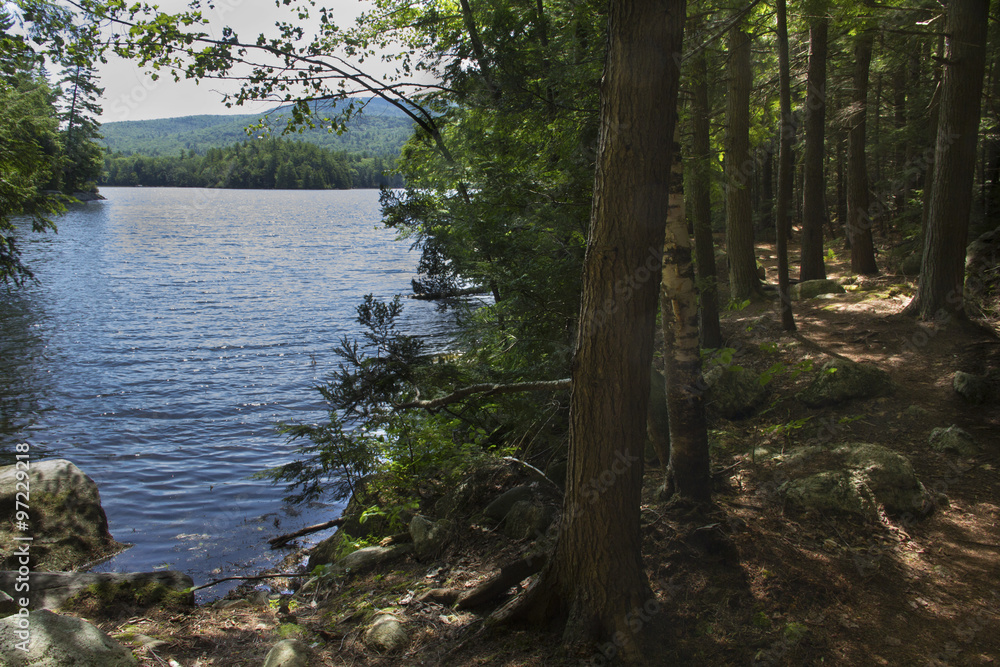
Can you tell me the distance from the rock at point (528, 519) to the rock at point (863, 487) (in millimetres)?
2152

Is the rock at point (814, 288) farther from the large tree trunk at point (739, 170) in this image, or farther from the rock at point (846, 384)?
the rock at point (846, 384)

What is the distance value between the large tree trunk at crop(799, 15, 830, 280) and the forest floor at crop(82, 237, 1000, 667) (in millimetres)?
5684

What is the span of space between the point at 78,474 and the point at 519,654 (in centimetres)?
774

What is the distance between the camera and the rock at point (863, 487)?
494 centimetres

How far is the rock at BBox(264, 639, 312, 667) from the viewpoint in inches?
154

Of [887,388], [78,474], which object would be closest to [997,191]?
[887,388]

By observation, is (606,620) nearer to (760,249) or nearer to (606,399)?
(606,399)

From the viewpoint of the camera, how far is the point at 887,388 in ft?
23.3

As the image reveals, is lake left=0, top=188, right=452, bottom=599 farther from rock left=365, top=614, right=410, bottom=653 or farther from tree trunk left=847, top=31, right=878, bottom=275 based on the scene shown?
tree trunk left=847, top=31, right=878, bottom=275

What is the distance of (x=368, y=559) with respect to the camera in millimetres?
5984

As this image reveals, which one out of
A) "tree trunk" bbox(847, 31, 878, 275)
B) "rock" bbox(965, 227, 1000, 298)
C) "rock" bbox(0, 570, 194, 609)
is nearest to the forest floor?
"rock" bbox(0, 570, 194, 609)

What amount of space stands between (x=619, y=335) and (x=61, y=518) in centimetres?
830

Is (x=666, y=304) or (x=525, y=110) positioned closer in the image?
(x=666, y=304)

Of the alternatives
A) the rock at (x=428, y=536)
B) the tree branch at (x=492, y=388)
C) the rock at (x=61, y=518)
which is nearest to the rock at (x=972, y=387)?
the tree branch at (x=492, y=388)
